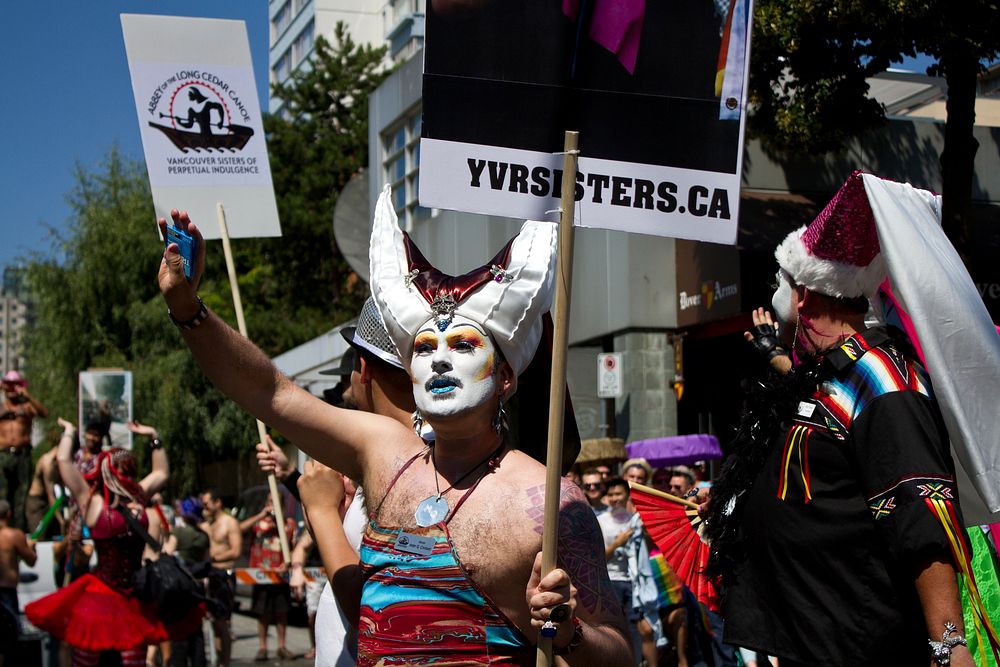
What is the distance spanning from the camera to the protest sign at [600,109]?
3.09 meters

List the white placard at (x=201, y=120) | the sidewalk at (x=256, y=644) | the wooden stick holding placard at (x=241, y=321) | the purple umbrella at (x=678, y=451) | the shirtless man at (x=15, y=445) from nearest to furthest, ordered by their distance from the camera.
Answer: the wooden stick holding placard at (x=241, y=321) < the white placard at (x=201, y=120) < the shirtless man at (x=15, y=445) < the purple umbrella at (x=678, y=451) < the sidewalk at (x=256, y=644)

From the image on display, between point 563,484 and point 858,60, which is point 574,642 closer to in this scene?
point 563,484

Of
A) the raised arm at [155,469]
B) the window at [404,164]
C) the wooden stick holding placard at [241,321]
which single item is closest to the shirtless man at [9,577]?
the raised arm at [155,469]

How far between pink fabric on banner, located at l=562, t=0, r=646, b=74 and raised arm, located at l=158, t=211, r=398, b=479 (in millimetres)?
1081

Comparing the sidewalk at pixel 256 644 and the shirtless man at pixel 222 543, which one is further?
the sidewalk at pixel 256 644

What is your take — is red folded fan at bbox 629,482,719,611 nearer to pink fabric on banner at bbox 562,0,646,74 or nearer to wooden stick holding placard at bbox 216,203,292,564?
wooden stick holding placard at bbox 216,203,292,564

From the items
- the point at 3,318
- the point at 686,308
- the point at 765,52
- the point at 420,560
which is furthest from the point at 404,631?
the point at 3,318

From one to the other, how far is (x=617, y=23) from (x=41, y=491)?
960 cm

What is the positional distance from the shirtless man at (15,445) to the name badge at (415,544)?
28.2 feet

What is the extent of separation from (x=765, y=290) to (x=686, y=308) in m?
1.63

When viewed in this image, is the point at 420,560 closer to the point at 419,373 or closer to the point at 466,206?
the point at 419,373

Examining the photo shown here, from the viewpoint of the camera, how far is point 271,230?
646cm

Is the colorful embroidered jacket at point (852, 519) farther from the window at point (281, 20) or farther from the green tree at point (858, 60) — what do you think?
the window at point (281, 20)

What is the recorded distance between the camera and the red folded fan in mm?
4637
